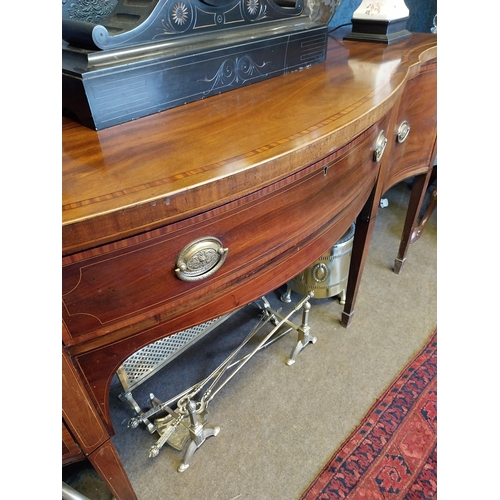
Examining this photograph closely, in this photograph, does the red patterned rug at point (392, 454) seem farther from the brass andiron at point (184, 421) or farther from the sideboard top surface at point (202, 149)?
the sideboard top surface at point (202, 149)

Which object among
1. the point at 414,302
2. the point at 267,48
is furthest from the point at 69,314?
the point at 414,302

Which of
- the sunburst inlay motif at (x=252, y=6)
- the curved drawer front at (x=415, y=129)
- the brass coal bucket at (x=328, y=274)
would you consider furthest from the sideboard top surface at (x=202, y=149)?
the brass coal bucket at (x=328, y=274)

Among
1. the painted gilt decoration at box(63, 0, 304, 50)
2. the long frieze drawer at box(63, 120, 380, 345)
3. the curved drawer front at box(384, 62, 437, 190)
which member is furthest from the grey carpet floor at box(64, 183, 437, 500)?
the painted gilt decoration at box(63, 0, 304, 50)

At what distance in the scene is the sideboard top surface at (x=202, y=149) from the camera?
36 centimetres

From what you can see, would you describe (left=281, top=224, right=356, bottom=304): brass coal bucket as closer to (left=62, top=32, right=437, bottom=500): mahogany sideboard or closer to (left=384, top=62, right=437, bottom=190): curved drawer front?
(left=384, top=62, right=437, bottom=190): curved drawer front

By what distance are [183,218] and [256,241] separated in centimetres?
13

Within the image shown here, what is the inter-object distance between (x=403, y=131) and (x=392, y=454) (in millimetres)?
772

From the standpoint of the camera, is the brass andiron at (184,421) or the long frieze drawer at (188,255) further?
the brass andiron at (184,421)

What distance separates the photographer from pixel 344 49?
927mm

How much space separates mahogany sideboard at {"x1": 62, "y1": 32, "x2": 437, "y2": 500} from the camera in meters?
0.38

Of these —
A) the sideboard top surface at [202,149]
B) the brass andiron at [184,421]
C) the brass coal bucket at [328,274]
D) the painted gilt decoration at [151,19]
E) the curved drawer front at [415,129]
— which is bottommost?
the brass andiron at [184,421]

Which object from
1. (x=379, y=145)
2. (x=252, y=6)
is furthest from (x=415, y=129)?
(x=252, y=6)

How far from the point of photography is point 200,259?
445 millimetres
